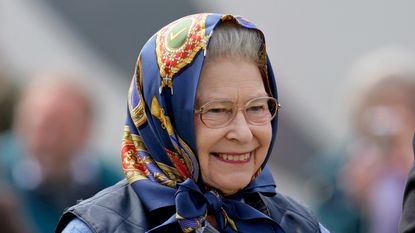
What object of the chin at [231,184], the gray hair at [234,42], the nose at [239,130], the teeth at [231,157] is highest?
the gray hair at [234,42]

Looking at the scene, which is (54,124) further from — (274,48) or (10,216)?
(274,48)

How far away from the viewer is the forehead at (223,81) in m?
4.52

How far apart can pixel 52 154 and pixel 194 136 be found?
2915mm

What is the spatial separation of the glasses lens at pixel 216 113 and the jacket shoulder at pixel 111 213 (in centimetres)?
37

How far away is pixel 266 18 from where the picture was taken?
8391 mm

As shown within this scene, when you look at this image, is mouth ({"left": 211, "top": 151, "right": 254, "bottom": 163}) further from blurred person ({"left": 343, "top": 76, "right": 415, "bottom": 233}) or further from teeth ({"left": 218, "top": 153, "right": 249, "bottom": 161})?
blurred person ({"left": 343, "top": 76, "right": 415, "bottom": 233})

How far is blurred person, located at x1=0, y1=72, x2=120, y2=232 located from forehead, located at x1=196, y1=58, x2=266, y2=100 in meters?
2.64

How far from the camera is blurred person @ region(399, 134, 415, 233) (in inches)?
163

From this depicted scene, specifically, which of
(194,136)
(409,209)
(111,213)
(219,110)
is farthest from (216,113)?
(409,209)

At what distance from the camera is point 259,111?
181 inches

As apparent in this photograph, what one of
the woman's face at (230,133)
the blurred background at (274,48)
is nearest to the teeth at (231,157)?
the woman's face at (230,133)

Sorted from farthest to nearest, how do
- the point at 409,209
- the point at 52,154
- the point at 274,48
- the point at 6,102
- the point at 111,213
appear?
the point at 274,48 < the point at 6,102 < the point at 52,154 < the point at 111,213 < the point at 409,209

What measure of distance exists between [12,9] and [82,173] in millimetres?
1770

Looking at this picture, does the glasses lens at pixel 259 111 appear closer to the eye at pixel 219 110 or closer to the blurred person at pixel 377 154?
the eye at pixel 219 110
